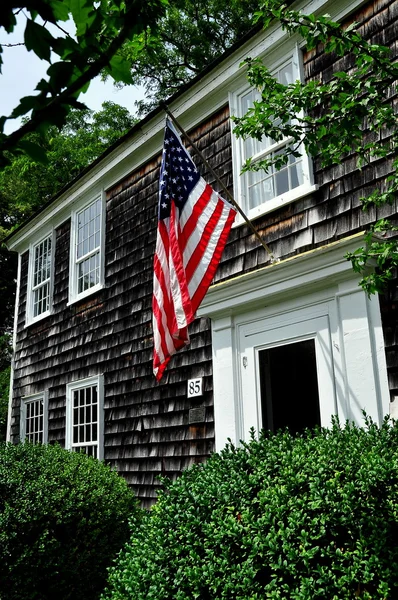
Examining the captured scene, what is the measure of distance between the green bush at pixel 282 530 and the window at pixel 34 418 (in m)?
7.91

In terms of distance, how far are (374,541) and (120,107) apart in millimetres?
22529

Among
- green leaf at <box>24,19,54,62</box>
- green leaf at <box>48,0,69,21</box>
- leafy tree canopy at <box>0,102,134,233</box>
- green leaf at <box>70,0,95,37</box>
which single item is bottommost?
green leaf at <box>24,19,54,62</box>

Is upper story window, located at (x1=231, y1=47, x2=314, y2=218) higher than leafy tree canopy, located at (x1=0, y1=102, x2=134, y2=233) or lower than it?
lower

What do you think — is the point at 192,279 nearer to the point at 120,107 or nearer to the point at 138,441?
the point at 138,441

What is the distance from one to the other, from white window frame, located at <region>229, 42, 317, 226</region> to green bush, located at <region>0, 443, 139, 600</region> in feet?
10.8

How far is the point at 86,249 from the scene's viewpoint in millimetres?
10648

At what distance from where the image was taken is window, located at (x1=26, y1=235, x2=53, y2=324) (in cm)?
1194

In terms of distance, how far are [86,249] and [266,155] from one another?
194 inches

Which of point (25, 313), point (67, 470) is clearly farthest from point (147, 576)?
point (25, 313)

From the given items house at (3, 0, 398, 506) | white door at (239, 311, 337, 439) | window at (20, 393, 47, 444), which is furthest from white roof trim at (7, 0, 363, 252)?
window at (20, 393, 47, 444)

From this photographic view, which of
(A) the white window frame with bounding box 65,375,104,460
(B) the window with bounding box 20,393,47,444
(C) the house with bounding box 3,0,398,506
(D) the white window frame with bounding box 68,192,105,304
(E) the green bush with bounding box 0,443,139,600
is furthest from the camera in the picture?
(B) the window with bounding box 20,393,47,444

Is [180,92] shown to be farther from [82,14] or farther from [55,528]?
[82,14]

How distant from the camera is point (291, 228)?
6031 millimetres

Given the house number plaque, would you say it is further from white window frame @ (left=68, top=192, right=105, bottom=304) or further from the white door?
white window frame @ (left=68, top=192, right=105, bottom=304)
